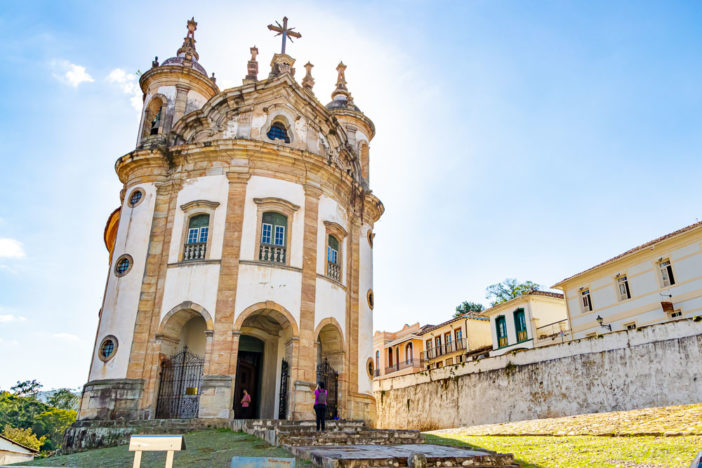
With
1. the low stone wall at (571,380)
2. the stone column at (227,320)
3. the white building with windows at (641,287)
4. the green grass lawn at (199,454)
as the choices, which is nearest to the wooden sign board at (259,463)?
the green grass lawn at (199,454)

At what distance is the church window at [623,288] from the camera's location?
25909mm

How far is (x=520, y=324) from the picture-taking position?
3272cm

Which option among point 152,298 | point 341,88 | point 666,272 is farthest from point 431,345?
point 152,298

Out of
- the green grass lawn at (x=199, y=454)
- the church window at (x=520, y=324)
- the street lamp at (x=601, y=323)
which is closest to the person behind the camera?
the green grass lawn at (x=199, y=454)

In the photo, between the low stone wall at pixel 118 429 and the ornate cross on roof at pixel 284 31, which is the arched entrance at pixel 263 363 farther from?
the ornate cross on roof at pixel 284 31

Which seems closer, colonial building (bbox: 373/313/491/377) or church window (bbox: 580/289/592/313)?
church window (bbox: 580/289/592/313)

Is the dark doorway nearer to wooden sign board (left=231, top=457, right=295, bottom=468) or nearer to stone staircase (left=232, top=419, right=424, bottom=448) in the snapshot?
stone staircase (left=232, top=419, right=424, bottom=448)

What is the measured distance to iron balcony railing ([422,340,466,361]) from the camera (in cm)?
3784

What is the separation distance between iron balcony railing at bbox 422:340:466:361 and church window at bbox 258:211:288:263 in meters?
23.0

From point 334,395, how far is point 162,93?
13255 mm

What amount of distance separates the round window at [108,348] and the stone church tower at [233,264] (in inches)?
1.7

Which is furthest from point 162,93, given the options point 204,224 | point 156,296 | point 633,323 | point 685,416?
point 633,323

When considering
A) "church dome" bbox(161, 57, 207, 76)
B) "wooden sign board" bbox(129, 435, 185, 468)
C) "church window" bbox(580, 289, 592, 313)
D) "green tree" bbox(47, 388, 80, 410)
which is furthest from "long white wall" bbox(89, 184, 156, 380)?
"green tree" bbox(47, 388, 80, 410)

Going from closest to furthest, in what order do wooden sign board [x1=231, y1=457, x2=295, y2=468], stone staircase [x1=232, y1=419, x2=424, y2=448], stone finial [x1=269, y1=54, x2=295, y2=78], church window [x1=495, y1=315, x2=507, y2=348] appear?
wooden sign board [x1=231, y1=457, x2=295, y2=468], stone staircase [x1=232, y1=419, x2=424, y2=448], stone finial [x1=269, y1=54, x2=295, y2=78], church window [x1=495, y1=315, x2=507, y2=348]
